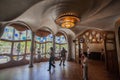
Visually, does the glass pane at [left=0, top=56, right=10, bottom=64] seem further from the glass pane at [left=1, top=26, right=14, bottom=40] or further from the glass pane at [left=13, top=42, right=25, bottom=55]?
the glass pane at [left=1, top=26, right=14, bottom=40]

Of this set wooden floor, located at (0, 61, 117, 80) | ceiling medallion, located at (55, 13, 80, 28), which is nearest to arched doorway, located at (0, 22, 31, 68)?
wooden floor, located at (0, 61, 117, 80)

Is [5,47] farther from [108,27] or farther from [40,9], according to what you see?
[108,27]

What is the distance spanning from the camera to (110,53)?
572cm

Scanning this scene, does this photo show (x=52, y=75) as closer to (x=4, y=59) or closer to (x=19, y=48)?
(x=4, y=59)

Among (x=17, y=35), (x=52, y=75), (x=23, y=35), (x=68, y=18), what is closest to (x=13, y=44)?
(x=17, y=35)

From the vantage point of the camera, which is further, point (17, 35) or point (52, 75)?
point (17, 35)

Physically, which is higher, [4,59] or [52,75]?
[4,59]

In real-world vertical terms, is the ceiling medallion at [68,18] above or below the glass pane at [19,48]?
above

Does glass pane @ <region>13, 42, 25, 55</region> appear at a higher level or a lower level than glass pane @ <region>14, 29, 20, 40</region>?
lower

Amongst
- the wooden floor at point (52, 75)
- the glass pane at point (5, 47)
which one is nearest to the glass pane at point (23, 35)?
the glass pane at point (5, 47)

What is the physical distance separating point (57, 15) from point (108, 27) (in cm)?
370

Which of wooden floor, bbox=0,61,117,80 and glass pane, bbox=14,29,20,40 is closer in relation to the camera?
wooden floor, bbox=0,61,117,80

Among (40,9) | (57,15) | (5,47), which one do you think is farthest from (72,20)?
(5,47)

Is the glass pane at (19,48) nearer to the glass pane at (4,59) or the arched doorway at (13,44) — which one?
the arched doorway at (13,44)
